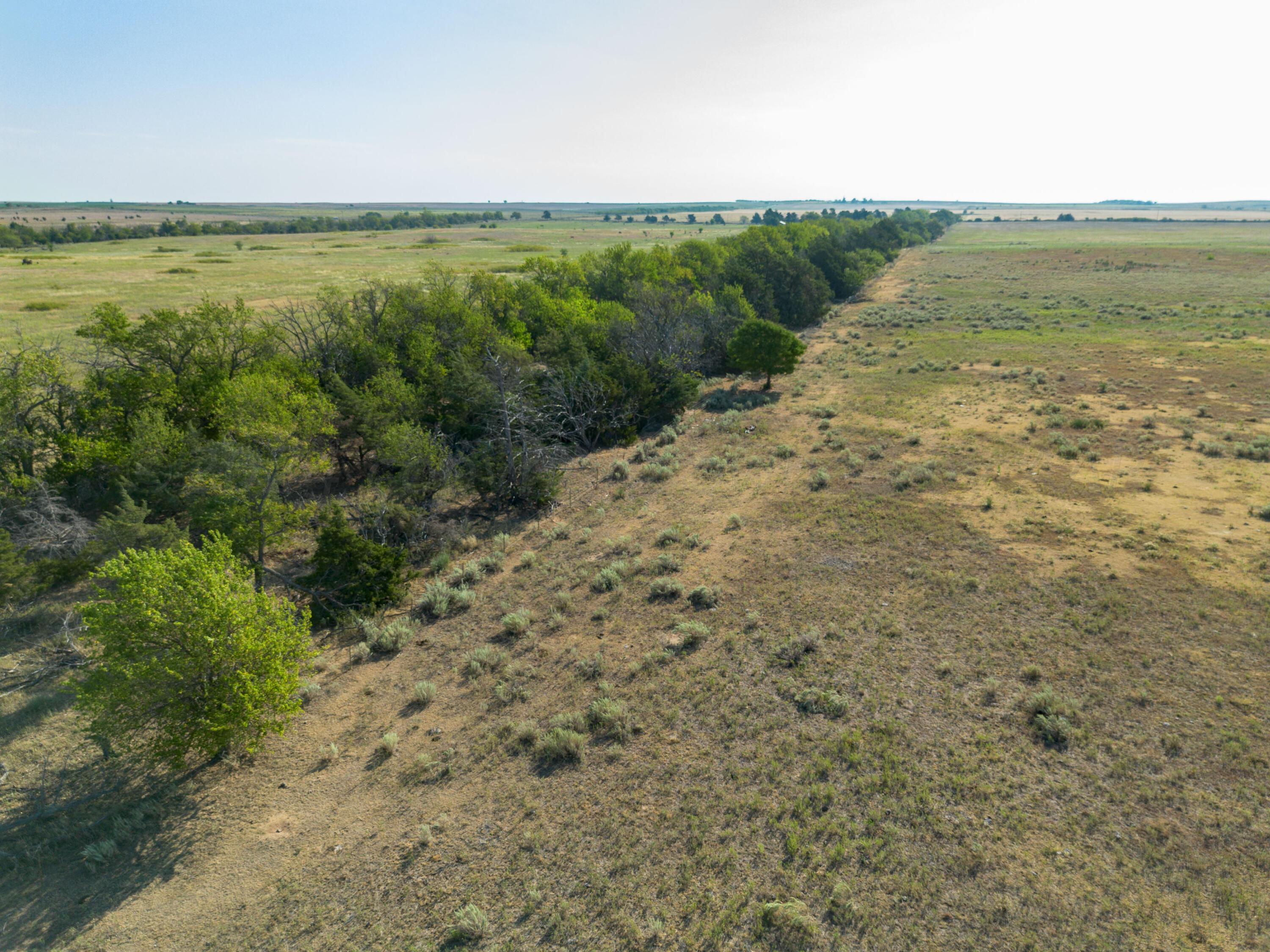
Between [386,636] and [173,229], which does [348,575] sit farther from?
[173,229]

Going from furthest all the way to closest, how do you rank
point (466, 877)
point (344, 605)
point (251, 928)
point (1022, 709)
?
point (344, 605), point (1022, 709), point (466, 877), point (251, 928)

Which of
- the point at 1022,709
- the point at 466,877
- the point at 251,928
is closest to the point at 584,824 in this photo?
the point at 466,877

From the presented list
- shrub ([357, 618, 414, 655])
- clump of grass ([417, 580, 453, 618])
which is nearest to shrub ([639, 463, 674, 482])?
clump of grass ([417, 580, 453, 618])

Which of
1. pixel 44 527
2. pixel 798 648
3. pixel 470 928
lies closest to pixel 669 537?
pixel 798 648

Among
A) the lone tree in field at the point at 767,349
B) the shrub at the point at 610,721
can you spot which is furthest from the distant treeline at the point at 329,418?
the shrub at the point at 610,721

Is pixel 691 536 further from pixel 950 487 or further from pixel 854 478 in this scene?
pixel 950 487

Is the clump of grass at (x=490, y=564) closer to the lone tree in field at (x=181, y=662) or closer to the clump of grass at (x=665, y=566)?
the clump of grass at (x=665, y=566)
